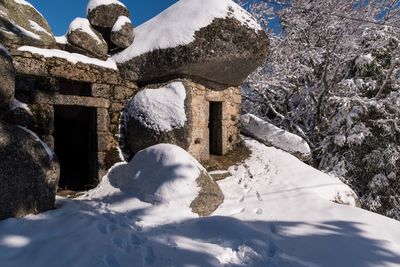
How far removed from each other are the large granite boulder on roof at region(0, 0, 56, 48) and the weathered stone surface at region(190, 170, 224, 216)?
305 centimetres

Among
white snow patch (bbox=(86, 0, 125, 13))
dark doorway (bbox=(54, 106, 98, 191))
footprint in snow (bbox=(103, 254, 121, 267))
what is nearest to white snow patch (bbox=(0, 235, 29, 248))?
footprint in snow (bbox=(103, 254, 121, 267))

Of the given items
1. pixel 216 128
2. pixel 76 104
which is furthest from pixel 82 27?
pixel 216 128

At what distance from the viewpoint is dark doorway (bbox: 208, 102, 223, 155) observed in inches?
249

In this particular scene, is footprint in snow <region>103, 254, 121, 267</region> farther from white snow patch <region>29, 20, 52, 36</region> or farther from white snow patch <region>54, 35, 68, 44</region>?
white snow patch <region>54, 35, 68, 44</region>

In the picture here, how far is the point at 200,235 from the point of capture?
3033 millimetres

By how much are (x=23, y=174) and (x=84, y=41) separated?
3.00 meters

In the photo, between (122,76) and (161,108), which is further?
(122,76)

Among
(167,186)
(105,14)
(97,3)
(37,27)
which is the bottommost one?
(167,186)

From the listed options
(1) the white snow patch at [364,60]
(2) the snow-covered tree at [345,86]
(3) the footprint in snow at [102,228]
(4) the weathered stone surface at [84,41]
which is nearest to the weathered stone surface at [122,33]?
Result: (4) the weathered stone surface at [84,41]

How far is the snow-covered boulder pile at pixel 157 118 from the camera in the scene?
511 cm

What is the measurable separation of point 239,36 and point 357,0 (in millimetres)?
5974

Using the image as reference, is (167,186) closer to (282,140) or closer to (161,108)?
(161,108)

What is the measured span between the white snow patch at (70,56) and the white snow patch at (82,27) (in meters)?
0.47

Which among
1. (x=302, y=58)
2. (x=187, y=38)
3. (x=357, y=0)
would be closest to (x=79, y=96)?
(x=187, y=38)
